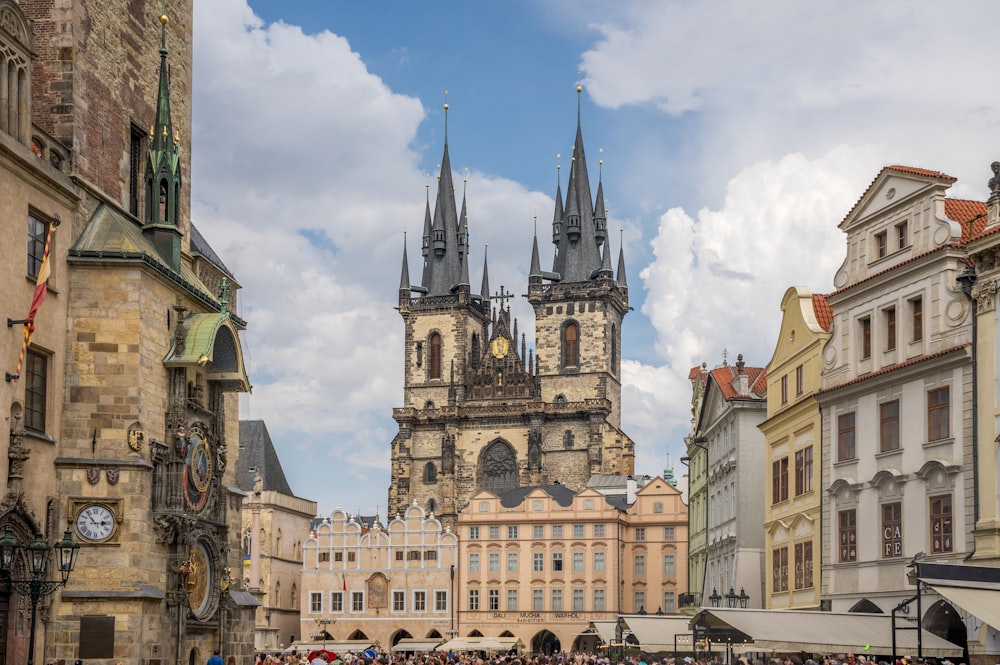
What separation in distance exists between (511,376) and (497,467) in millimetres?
6872

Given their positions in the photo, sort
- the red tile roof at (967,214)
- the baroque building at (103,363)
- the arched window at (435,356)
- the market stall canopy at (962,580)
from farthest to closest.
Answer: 1. the arched window at (435,356)
2. the red tile roof at (967,214)
3. the market stall canopy at (962,580)
4. the baroque building at (103,363)

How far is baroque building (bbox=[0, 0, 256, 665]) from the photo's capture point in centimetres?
2400

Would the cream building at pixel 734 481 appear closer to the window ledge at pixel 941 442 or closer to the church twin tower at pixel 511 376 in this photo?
the window ledge at pixel 941 442

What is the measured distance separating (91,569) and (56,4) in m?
9.88

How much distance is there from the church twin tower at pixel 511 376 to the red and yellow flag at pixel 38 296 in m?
74.8

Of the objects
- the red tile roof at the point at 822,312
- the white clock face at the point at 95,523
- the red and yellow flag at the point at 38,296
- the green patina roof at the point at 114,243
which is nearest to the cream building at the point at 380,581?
the red tile roof at the point at 822,312

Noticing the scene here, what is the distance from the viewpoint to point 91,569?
2503cm

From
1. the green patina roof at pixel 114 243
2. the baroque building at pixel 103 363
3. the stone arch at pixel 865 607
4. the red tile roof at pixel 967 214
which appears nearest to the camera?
the baroque building at pixel 103 363

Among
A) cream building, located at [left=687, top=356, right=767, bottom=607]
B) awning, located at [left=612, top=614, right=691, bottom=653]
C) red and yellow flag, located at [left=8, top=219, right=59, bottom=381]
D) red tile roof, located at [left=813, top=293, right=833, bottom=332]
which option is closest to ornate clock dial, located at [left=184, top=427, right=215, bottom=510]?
red and yellow flag, located at [left=8, top=219, right=59, bottom=381]

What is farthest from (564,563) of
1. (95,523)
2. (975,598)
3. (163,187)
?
(95,523)

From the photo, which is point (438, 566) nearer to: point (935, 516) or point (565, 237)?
point (565, 237)

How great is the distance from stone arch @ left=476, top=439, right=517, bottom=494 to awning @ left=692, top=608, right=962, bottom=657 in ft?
237

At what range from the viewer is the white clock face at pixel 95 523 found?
25078 mm

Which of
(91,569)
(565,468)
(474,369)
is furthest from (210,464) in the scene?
(474,369)
